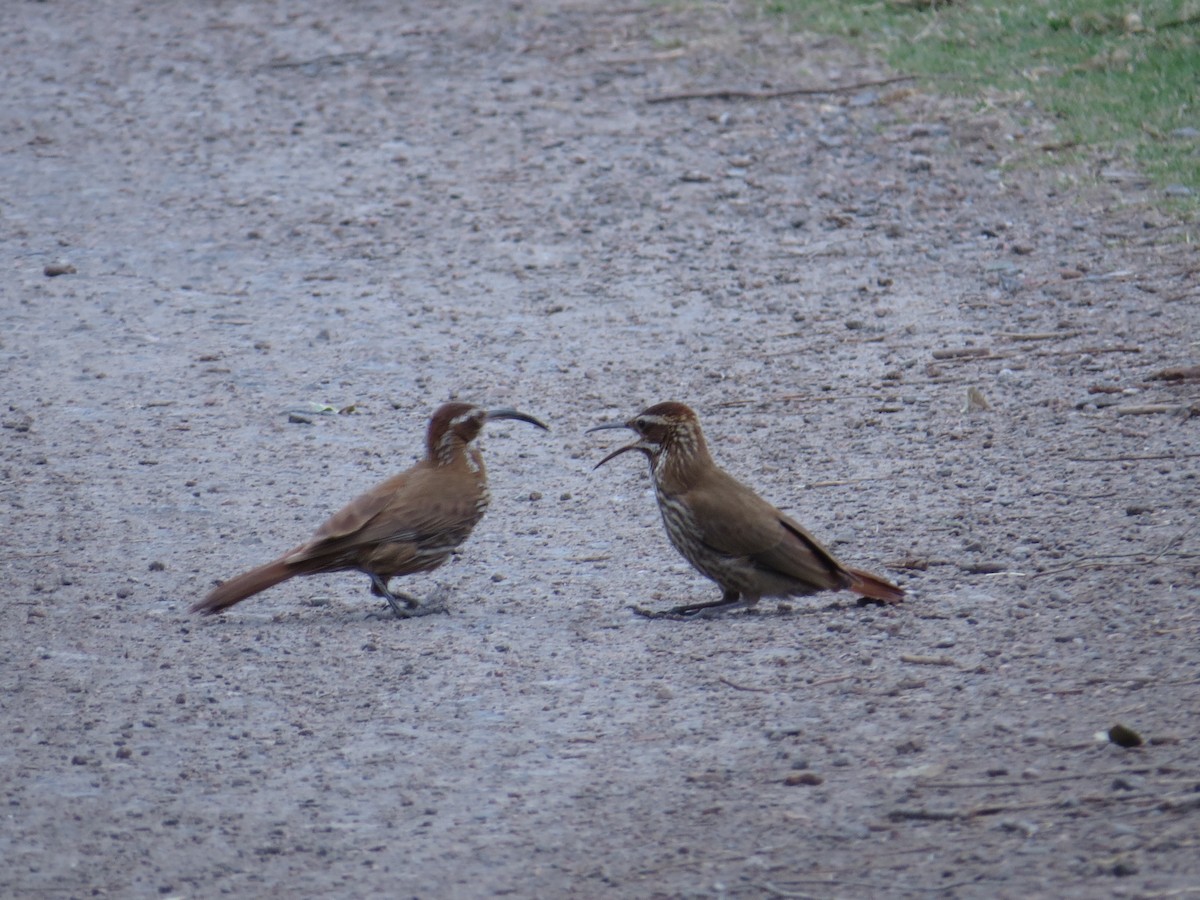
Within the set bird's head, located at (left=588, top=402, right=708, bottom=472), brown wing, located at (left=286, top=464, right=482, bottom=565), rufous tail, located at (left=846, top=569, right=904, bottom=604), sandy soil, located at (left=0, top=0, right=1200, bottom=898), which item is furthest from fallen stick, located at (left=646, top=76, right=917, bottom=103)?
rufous tail, located at (left=846, top=569, right=904, bottom=604)

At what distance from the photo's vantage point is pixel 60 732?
5.20 m

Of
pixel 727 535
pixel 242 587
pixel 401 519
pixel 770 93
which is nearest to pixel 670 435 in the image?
pixel 727 535

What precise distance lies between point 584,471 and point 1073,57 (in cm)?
652

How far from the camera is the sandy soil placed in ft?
14.7

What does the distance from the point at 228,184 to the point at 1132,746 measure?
8.69m

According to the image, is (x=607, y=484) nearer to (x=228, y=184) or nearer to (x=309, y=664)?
(x=309, y=664)

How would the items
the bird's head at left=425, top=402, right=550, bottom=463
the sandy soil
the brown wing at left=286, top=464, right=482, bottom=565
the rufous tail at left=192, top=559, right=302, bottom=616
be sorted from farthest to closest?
the bird's head at left=425, top=402, right=550, bottom=463
the brown wing at left=286, top=464, right=482, bottom=565
the rufous tail at left=192, top=559, right=302, bottom=616
the sandy soil

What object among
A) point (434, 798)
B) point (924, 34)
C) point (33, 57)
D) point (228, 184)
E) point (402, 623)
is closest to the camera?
point (434, 798)

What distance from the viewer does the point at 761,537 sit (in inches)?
236

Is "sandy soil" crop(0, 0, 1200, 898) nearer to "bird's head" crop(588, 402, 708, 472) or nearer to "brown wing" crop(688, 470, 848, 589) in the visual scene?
"brown wing" crop(688, 470, 848, 589)

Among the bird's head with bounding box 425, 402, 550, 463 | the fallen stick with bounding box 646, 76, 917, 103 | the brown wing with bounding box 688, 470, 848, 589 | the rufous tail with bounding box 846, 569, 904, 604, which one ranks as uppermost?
the fallen stick with bounding box 646, 76, 917, 103

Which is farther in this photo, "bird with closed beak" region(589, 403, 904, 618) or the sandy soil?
"bird with closed beak" region(589, 403, 904, 618)

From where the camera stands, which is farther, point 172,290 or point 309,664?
point 172,290

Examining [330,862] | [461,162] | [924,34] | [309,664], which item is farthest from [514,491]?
[924,34]
